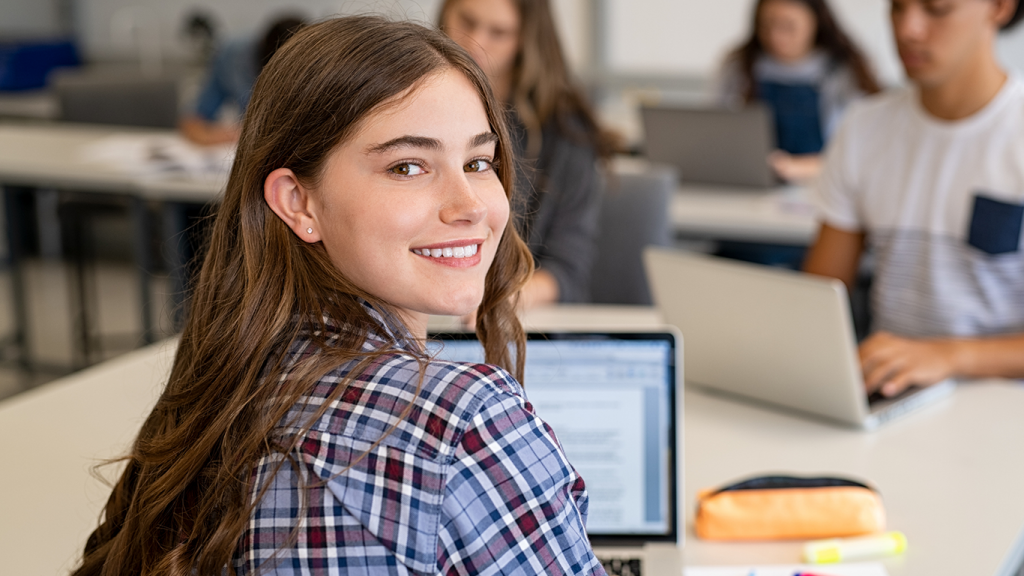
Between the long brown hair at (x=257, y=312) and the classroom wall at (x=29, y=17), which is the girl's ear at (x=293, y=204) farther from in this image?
the classroom wall at (x=29, y=17)

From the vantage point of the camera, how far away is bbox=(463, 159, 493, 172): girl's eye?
0.91 metres

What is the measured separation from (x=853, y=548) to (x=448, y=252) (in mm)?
653

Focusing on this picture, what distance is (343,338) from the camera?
2.69 ft

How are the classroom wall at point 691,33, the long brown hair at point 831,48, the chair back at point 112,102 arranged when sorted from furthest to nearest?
the classroom wall at point 691,33 → the chair back at point 112,102 → the long brown hair at point 831,48

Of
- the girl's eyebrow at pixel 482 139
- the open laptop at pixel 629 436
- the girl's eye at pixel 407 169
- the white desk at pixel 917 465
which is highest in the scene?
the girl's eyebrow at pixel 482 139

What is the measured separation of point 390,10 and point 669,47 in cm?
514

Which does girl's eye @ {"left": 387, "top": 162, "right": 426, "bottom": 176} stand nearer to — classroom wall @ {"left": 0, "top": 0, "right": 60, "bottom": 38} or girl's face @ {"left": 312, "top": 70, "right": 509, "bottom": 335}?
girl's face @ {"left": 312, "top": 70, "right": 509, "bottom": 335}

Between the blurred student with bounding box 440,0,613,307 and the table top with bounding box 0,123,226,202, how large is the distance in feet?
3.92

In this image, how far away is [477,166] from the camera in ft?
3.01

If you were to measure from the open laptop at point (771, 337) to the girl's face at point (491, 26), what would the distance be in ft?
2.43

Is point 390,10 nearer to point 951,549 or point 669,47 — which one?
point 951,549

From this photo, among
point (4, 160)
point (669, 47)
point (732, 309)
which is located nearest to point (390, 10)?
point (732, 309)

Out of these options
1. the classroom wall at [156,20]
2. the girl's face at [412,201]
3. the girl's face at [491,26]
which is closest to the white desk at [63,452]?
the girl's face at [412,201]

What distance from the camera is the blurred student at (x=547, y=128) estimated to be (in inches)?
85.5
